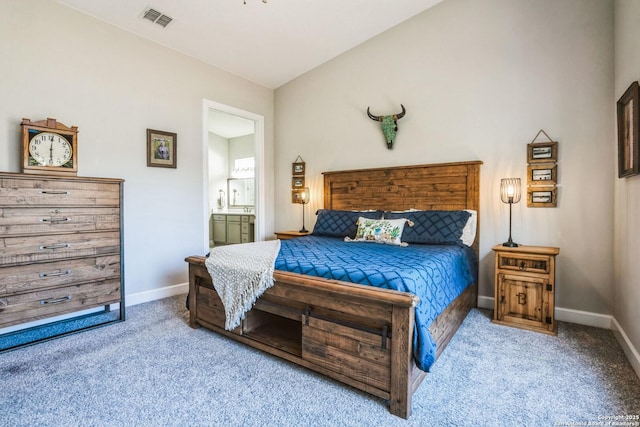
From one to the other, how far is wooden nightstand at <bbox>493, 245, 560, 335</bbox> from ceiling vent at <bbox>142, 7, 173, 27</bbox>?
3.85 m

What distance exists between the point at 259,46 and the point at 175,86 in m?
1.10

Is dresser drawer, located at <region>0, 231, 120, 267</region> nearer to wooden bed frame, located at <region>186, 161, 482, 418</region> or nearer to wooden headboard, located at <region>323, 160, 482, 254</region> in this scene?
wooden bed frame, located at <region>186, 161, 482, 418</region>

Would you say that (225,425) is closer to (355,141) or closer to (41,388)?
(41,388)

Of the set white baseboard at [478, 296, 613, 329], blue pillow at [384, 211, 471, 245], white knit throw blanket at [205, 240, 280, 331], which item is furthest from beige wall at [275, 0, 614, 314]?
white knit throw blanket at [205, 240, 280, 331]

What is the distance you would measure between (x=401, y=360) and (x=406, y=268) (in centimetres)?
53

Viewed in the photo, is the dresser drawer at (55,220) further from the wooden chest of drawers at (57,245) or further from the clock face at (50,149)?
the clock face at (50,149)

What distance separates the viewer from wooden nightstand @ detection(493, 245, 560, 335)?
2.62 metres

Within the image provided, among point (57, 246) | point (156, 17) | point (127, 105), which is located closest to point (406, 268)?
point (57, 246)

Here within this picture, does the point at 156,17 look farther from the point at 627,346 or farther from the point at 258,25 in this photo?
the point at 627,346

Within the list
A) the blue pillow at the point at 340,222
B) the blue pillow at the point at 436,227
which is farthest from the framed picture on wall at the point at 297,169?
the blue pillow at the point at 436,227

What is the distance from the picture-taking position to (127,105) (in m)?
3.34

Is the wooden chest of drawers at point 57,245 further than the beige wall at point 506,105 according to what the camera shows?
No

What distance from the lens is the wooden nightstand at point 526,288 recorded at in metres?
2.62

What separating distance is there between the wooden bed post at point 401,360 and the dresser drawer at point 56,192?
2581mm
